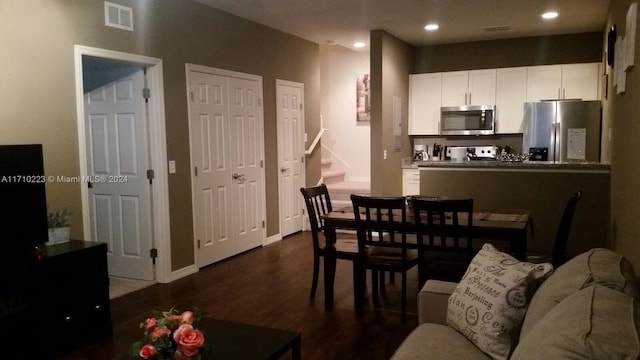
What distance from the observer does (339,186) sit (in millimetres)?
8219

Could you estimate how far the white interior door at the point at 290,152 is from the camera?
21.8 feet

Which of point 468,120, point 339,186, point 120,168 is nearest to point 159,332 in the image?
point 120,168

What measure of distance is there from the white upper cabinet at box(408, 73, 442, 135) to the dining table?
3645mm

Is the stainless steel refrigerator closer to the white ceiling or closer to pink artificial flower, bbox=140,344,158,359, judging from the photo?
the white ceiling

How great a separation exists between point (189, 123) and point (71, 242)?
185cm

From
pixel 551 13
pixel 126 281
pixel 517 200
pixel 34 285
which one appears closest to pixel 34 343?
pixel 34 285

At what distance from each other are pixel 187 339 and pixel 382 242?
7.26 ft

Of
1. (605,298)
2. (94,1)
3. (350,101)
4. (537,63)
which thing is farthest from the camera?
(350,101)

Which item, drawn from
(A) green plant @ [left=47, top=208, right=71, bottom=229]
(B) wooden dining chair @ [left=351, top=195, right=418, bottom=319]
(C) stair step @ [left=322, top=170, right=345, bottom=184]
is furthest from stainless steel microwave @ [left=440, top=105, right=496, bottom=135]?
(A) green plant @ [left=47, top=208, right=71, bottom=229]

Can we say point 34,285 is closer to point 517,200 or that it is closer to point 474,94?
point 517,200

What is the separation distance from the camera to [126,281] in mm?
4871

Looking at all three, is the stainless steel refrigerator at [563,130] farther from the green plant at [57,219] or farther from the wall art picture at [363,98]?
the green plant at [57,219]

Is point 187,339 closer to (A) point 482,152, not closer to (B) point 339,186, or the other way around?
(A) point 482,152

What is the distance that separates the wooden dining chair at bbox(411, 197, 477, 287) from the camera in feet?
11.1
